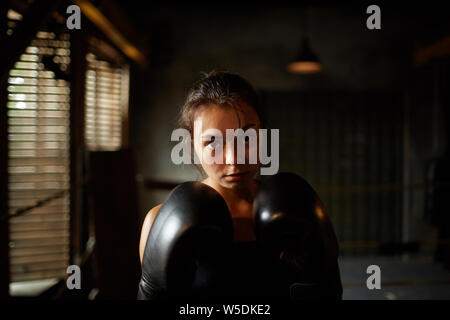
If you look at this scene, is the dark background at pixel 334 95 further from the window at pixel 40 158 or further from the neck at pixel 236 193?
the neck at pixel 236 193

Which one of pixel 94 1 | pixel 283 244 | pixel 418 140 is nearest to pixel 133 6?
pixel 94 1

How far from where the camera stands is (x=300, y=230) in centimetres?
77

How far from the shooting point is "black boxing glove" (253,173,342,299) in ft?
2.49

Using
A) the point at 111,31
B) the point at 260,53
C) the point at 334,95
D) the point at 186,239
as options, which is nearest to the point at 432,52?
the point at 334,95

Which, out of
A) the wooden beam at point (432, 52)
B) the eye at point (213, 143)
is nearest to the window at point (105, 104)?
the eye at point (213, 143)

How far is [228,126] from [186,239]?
0.31 meters

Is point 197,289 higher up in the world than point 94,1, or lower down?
lower down

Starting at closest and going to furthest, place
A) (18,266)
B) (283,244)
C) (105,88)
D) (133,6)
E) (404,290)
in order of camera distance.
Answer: (283,244) → (18,266) → (404,290) → (105,88) → (133,6)

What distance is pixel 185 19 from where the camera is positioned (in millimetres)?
4789

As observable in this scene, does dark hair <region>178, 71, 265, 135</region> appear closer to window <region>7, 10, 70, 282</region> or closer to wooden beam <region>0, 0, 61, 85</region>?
wooden beam <region>0, 0, 61, 85</region>

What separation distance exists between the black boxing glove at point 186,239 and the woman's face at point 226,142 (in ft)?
0.49

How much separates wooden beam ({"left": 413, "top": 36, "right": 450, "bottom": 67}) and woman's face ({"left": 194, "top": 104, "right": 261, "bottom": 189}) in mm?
4163
